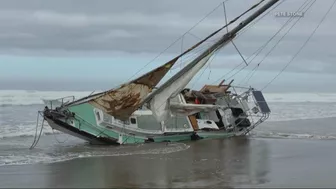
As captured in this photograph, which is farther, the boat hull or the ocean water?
the boat hull

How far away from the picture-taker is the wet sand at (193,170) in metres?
11.2

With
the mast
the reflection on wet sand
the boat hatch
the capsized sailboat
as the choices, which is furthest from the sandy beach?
the boat hatch

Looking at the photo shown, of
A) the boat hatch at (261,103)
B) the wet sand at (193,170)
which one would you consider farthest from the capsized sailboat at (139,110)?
the boat hatch at (261,103)

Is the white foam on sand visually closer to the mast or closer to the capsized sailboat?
the capsized sailboat

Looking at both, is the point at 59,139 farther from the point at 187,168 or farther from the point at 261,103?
the point at 187,168

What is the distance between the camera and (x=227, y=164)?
46.8ft

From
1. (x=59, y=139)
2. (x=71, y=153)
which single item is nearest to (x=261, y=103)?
(x=59, y=139)

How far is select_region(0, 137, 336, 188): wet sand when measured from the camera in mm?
11180

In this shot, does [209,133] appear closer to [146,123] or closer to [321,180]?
[146,123]

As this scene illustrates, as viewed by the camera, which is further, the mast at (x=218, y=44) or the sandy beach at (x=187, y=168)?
the mast at (x=218, y=44)

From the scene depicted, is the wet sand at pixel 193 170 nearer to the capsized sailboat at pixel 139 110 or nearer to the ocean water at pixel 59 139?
the ocean water at pixel 59 139

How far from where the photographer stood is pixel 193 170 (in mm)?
13023

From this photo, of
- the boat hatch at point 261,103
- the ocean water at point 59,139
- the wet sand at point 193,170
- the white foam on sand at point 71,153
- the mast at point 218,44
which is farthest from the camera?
the boat hatch at point 261,103

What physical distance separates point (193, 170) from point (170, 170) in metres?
0.62
